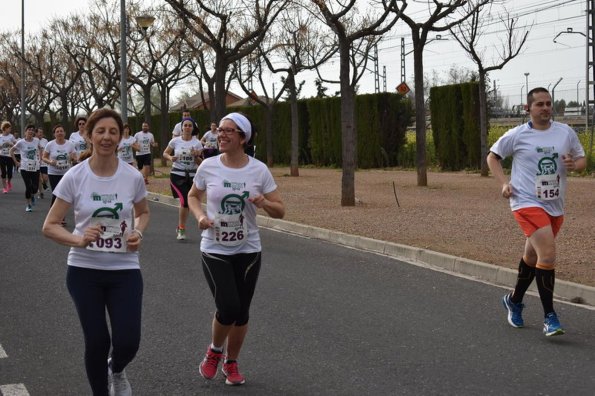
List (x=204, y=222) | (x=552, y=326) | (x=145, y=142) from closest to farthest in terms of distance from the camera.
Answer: (x=204, y=222) → (x=552, y=326) → (x=145, y=142)

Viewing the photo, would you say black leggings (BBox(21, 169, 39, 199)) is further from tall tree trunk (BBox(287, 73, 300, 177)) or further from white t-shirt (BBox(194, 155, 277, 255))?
tall tree trunk (BBox(287, 73, 300, 177))

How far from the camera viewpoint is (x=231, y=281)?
5.49 metres

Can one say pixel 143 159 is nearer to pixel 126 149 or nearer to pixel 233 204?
pixel 126 149

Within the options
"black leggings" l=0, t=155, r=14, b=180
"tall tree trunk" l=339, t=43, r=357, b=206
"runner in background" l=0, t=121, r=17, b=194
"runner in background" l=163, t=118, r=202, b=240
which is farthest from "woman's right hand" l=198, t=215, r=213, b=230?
"black leggings" l=0, t=155, r=14, b=180

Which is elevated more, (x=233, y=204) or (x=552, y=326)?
(x=233, y=204)

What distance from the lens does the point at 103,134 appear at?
489 cm

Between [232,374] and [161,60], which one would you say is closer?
[232,374]

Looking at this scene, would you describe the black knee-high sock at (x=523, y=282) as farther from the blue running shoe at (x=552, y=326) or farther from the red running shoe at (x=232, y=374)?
the red running shoe at (x=232, y=374)

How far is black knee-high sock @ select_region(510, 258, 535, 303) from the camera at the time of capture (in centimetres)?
734

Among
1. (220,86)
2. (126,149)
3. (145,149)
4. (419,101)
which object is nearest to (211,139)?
(126,149)

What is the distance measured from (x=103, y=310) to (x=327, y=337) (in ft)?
8.37

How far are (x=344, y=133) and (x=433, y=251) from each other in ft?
25.5

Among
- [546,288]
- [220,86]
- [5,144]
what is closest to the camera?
[546,288]

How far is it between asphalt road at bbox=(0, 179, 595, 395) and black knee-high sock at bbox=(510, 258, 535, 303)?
0.89ft
